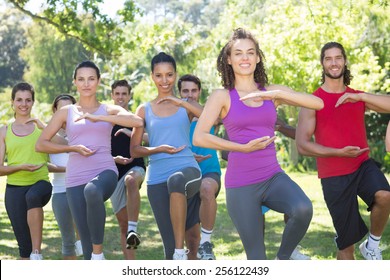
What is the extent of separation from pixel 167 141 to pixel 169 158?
18 centimetres

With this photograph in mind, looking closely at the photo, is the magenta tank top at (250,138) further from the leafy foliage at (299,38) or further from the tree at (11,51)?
the tree at (11,51)

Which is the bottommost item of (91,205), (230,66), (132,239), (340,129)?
(132,239)

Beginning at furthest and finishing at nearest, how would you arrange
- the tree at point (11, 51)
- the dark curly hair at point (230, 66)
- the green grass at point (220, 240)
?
the tree at point (11, 51)
the green grass at point (220, 240)
the dark curly hair at point (230, 66)

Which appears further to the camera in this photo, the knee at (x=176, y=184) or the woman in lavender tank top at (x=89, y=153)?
the knee at (x=176, y=184)

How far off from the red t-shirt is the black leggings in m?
3.03

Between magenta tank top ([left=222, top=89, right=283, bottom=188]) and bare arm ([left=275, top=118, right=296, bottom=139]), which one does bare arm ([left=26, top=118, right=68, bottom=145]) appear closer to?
bare arm ([left=275, top=118, right=296, bottom=139])

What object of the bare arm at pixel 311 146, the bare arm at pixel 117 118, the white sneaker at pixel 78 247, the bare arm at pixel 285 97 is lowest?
the white sneaker at pixel 78 247

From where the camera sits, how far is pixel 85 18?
54.9 ft

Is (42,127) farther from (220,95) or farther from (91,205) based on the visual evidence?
(220,95)

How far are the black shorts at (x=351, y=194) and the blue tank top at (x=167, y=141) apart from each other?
140 centimetres

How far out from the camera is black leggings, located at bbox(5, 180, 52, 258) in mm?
8609

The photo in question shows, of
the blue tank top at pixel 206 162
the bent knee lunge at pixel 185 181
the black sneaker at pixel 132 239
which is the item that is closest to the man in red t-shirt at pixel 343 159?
the bent knee lunge at pixel 185 181

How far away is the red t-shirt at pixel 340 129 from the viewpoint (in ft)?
25.4

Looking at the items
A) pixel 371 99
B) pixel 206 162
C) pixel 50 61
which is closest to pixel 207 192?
pixel 206 162
